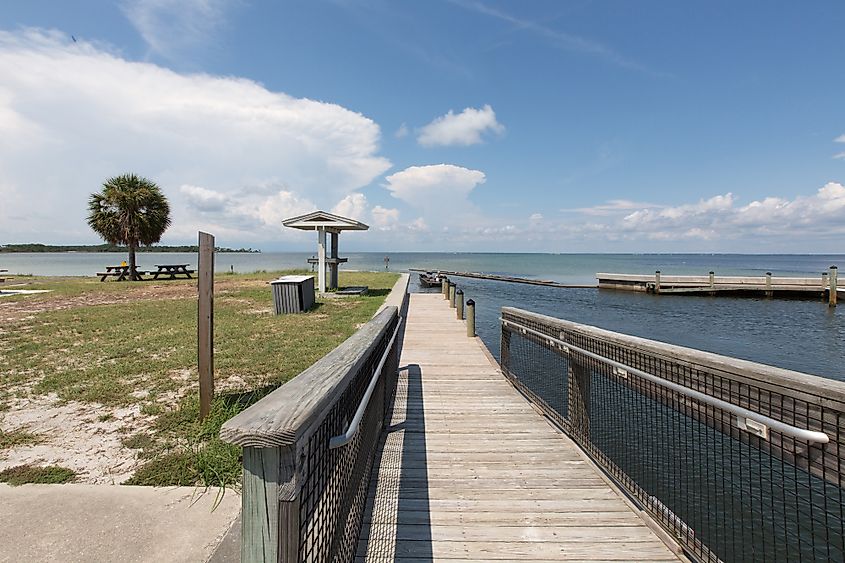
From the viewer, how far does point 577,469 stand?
3.34 metres

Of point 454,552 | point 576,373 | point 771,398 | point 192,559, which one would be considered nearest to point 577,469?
point 576,373

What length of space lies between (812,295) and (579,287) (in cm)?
1431

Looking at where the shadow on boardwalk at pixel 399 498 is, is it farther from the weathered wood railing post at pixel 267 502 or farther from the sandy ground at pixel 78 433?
the sandy ground at pixel 78 433

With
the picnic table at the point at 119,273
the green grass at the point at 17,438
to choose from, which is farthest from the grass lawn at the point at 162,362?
the picnic table at the point at 119,273

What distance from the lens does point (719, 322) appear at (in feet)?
62.8

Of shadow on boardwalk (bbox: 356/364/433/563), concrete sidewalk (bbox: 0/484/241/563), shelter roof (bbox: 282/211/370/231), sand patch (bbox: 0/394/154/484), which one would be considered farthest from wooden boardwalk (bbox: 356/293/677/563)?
shelter roof (bbox: 282/211/370/231)

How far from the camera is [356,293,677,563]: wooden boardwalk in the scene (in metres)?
2.41

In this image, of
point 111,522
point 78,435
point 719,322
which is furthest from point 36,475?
point 719,322

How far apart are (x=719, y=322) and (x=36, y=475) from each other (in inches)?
903

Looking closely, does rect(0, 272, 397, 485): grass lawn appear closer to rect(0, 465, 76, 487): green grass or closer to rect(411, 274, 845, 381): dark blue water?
rect(0, 465, 76, 487): green grass

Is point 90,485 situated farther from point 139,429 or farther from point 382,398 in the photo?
point 382,398

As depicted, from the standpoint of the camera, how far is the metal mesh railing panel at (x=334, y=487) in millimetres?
1458

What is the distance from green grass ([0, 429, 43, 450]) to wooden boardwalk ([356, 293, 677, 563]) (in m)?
3.24

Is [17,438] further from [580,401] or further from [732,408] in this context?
[732,408]
